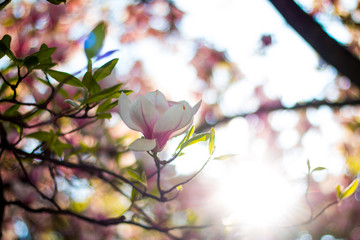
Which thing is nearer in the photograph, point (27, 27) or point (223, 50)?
point (27, 27)

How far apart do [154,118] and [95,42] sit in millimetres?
235

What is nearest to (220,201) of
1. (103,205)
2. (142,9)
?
(103,205)

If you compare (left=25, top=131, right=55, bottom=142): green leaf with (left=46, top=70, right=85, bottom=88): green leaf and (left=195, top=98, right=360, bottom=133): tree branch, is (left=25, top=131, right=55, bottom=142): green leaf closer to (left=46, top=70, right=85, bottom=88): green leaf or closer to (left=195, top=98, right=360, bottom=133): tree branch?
(left=46, top=70, right=85, bottom=88): green leaf

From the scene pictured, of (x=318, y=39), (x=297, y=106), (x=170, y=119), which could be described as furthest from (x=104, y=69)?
(x=297, y=106)

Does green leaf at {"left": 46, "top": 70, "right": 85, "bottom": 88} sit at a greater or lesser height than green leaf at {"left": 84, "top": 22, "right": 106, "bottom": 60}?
lesser

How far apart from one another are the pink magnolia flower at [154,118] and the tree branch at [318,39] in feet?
1.90

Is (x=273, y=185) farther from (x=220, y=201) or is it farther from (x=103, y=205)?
(x=103, y=205)

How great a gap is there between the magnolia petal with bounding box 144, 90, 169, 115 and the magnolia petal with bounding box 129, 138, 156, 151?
0.05 m

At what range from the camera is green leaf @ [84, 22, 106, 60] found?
536mm

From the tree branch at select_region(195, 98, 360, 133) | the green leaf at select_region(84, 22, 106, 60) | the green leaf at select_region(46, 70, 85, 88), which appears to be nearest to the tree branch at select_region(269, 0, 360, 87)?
the tree branch at select_region(195, 98, 360, 133)

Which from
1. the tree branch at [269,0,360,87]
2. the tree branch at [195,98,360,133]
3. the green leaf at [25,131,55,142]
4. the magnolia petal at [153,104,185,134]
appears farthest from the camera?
the tree branch at [195,98,360,133]

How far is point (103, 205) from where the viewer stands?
165 cm

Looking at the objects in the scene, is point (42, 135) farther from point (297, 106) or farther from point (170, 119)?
point (297, 106)

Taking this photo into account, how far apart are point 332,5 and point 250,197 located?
43.6 inches
